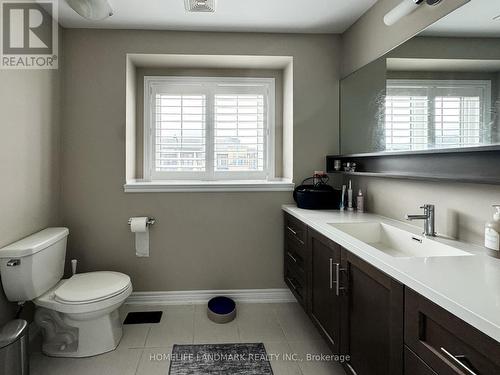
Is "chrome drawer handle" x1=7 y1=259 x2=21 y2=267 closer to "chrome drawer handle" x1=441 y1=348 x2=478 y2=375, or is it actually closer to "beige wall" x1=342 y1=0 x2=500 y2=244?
"chrome drawer handle" x1=441 y1=348 x2=478 y2=375

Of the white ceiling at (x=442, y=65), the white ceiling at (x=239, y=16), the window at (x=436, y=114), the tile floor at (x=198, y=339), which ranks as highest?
the white ceiling at (x=239, y=16)

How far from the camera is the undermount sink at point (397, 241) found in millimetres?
1511

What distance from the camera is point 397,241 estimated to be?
1.81 meters

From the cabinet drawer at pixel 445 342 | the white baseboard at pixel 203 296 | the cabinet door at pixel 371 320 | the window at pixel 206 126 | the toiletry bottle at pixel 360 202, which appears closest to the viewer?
the cabinet drawer at pixel 445 342

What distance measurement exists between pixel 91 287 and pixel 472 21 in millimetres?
2590

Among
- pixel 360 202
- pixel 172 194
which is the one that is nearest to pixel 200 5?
pixel 172 194

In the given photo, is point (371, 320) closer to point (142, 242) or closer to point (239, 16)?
point (142, 242)

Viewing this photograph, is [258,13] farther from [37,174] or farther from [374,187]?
[37,174]

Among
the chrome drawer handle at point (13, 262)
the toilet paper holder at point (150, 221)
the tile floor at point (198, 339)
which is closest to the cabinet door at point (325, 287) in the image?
the tile floor at point (198, 339)

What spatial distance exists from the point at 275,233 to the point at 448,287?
1.94m

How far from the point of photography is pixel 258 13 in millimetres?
2406

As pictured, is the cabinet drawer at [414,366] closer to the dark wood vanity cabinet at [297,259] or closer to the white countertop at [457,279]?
the white countertop at [457,279]

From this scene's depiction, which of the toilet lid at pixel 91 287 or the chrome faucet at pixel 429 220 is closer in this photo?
the chrome faucet at pixel 429 220

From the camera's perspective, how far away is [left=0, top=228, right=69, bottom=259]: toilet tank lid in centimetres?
187
